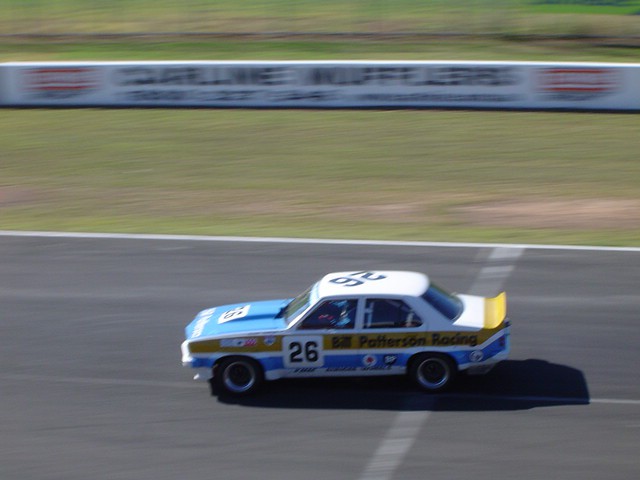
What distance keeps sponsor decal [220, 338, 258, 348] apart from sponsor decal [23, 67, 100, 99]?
1755cm

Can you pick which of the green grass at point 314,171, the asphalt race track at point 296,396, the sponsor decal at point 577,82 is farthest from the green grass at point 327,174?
the asphalt race track at point 296,396

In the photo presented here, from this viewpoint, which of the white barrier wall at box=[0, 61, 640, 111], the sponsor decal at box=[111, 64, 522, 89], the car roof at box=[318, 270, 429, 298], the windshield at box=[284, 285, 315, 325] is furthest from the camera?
the sponsor decal at box=[111, 64, 522, 89]

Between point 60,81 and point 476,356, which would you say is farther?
point 60,81

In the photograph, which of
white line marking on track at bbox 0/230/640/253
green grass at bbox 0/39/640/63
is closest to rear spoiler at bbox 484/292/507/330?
white line marking on track at bbox 0/230/640/253

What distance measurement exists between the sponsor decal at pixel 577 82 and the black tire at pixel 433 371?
51.5 ft

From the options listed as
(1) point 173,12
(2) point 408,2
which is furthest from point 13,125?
(2) point 408,2

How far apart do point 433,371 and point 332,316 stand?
112 cm

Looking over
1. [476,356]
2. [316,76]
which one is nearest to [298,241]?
[476,356]

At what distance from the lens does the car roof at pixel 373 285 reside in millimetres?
9180

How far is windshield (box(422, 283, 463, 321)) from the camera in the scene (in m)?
9.18

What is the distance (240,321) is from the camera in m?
9.49

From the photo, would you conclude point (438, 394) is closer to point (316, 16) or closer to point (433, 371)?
point (433, 371)

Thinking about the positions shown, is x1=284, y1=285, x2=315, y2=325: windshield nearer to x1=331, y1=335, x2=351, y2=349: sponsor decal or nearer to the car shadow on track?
x1=331, y1=335, x2=351, y2=349: sponsor decal

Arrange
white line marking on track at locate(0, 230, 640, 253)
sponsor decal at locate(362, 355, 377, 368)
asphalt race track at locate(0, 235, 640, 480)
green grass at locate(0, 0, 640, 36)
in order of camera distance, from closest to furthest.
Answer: asphalt race track at locate(0, 235, 640, 480), sponsor decal at locate(362, 355, 377, 368), white line marking on track at locate(0, 230, 640, 253), green grass at locate(0, 0, 640, 36)
